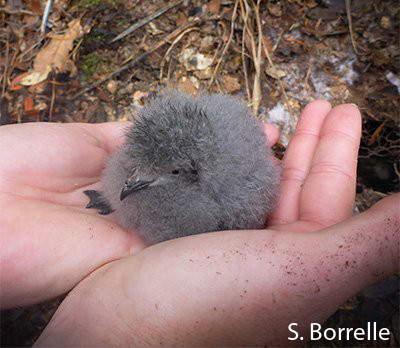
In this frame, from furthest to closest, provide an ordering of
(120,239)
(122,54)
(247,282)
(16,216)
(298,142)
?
(122,54)
(298,142)
(120,239)
(16,216)
(247,282)

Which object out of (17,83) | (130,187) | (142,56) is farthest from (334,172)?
(17,83)

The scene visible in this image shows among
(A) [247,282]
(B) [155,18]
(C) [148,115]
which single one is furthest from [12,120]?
(A) [247,282]

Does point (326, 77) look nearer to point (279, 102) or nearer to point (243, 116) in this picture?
point (279, 102)

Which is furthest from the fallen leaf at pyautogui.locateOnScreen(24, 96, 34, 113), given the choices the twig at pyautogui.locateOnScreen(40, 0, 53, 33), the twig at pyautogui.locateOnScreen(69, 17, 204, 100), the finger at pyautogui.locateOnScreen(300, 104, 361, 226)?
the finger at pyautogui.locateOnScreen(300, 104, 361, 226)

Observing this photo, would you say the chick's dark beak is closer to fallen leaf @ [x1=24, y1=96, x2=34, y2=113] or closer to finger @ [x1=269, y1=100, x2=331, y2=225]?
finger @ [x1=269, y1=100, x2=331, y2=225]

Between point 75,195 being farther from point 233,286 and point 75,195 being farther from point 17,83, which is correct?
point 17,83

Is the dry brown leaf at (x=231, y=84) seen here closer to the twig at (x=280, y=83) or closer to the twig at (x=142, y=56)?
the twig at (x=280, y=83)
